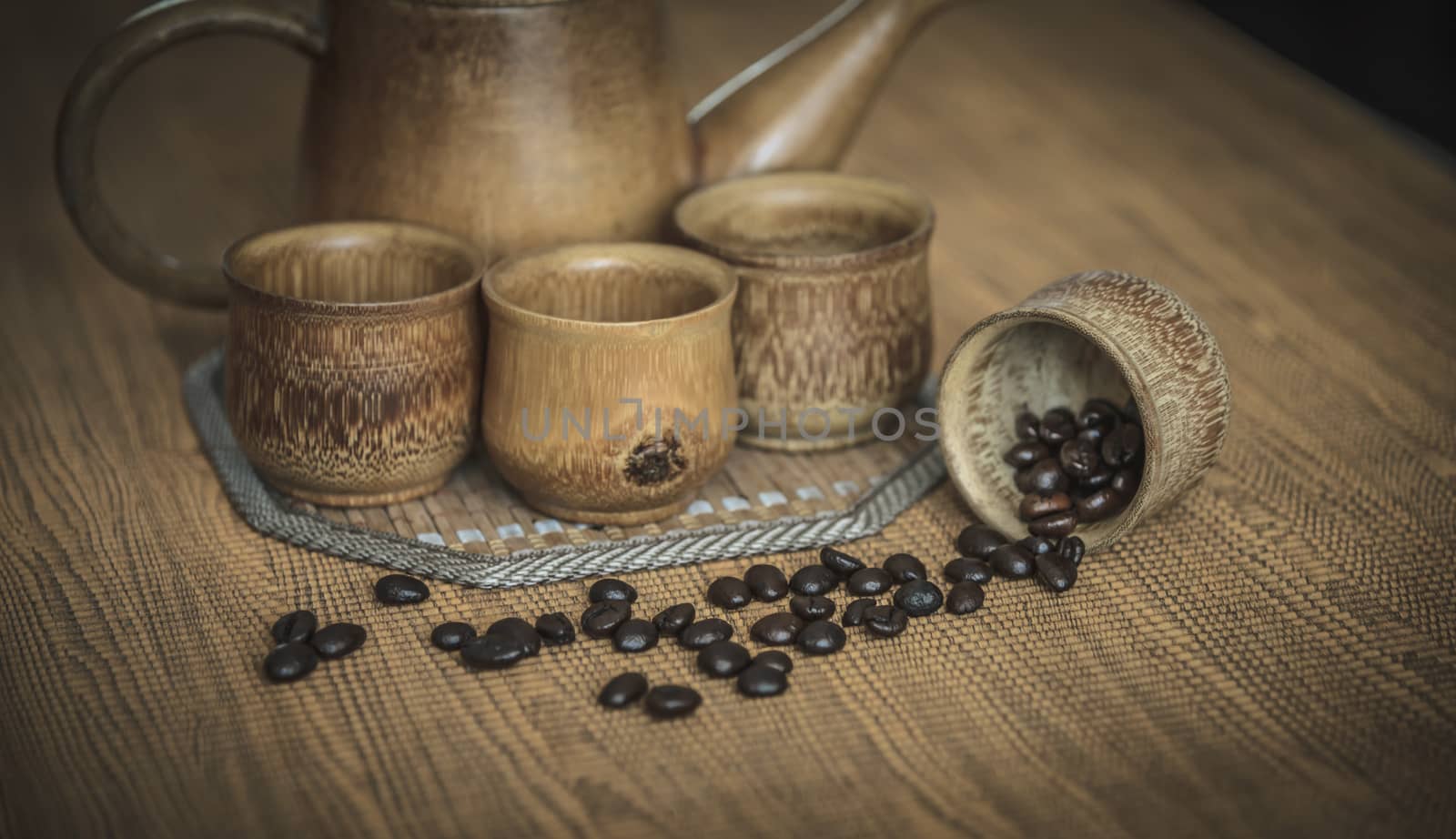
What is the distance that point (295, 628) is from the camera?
0.95 metres

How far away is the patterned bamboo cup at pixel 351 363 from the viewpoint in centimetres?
102

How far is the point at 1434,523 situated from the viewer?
1.10 m

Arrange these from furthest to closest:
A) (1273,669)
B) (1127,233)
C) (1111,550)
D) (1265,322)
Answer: (1127,233)
(1265,322)
(1111,550)
(1273,669)

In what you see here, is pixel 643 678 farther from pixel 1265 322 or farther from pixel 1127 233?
pixel 1127 233

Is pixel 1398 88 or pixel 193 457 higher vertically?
pixel 1398 88

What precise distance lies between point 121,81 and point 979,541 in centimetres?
69

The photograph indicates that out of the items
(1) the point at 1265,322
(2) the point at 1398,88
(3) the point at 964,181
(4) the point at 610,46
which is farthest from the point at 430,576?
(2) the point at 1398,88

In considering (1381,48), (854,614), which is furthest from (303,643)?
(1381,48)

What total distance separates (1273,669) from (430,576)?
21.2 inches

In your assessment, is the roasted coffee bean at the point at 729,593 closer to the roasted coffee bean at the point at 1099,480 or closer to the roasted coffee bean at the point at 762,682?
the roasted coffee bean at the point at 762,682

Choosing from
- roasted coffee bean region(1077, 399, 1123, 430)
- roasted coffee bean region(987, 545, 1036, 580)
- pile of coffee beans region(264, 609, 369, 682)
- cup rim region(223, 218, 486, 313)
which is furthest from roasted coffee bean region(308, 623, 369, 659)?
roasted coffee bean region(1077, 399, 1123, 430)

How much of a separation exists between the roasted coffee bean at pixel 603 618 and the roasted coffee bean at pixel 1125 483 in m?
0.34

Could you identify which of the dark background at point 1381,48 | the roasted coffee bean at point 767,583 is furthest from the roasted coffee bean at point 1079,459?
the dark background at point 1381,48

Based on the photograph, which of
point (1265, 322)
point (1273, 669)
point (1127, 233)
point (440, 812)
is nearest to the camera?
point (440, 812)
